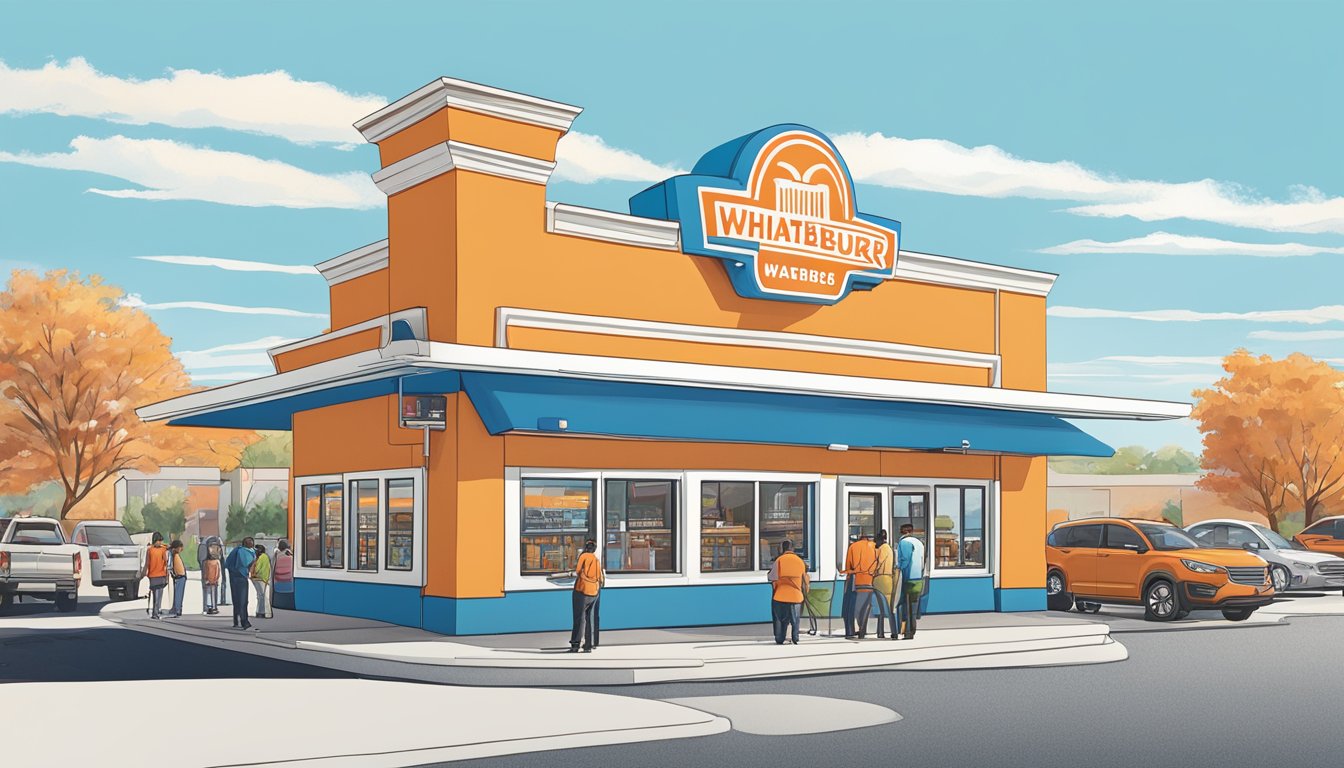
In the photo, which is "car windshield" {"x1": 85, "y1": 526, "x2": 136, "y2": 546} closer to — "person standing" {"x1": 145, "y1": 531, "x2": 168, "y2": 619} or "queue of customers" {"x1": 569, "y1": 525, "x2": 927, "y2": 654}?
"person standing" {"x1": 145, "y1": 531, "x2": 168, "y2": 619}

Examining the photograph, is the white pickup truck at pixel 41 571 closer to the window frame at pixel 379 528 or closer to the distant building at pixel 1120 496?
the window frame at pixel 379 528

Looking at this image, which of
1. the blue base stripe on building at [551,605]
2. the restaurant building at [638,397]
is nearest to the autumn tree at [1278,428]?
the restaurant building at [638,397]

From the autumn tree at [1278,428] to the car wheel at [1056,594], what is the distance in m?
39.7

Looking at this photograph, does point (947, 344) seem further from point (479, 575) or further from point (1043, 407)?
point (479, 575)

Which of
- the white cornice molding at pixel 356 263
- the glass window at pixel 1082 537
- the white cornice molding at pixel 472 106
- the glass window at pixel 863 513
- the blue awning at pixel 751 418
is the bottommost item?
the glass window at pixel 1082 537

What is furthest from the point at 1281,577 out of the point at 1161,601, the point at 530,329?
the point at 530,329

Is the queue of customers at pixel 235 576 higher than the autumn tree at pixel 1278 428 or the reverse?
the reverse

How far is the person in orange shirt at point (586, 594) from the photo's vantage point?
18.6m

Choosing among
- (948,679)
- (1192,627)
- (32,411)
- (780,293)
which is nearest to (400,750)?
(948,679)

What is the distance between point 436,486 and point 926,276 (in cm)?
1147

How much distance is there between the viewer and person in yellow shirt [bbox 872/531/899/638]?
68.9 ft

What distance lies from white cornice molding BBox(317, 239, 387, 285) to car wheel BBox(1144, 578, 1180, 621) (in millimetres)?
16059

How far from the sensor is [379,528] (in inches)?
916

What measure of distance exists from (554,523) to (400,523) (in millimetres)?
2808
